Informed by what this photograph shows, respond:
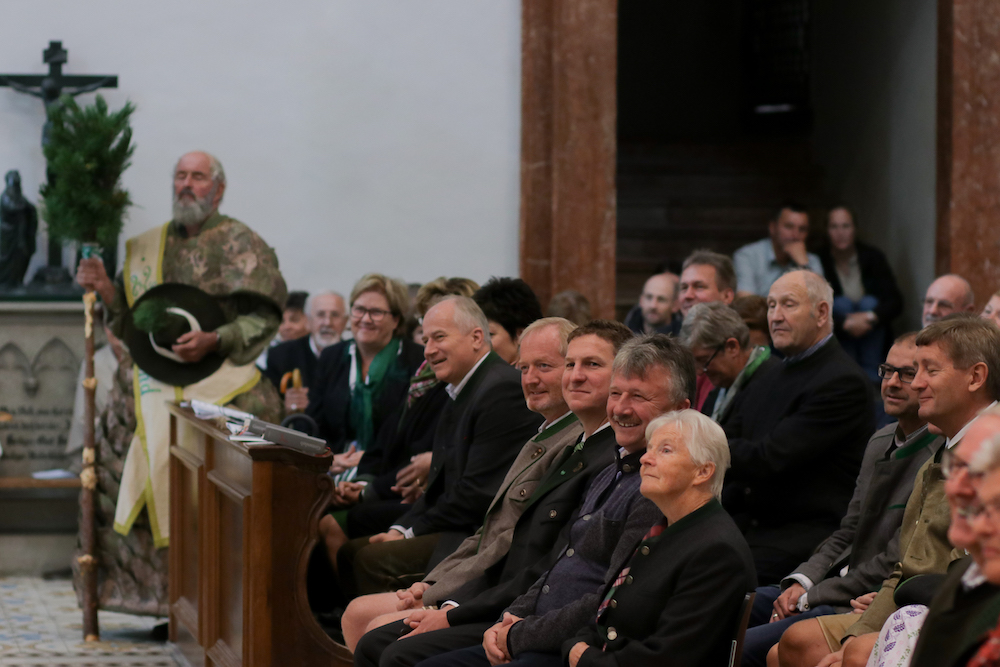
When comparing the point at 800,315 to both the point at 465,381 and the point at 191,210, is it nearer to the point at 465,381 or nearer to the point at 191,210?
the point at 465,381

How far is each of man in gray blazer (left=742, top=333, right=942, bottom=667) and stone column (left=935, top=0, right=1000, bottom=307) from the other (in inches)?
192

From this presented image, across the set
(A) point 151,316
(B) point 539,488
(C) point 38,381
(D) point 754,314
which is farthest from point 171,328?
(B) point 539,488

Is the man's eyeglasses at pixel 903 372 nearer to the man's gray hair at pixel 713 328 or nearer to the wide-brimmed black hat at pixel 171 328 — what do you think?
the man's gray hair at pixel 713 328

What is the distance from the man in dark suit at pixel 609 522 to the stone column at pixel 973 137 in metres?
5.56

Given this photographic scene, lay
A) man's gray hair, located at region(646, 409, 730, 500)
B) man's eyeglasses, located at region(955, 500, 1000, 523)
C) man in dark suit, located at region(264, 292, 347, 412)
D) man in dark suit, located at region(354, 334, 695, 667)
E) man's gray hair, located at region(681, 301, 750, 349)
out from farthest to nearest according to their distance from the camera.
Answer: man in dark suit, located at region(264, 292, 347, 412), man's gray hair, located at region(681, 301, 750, 349), man in dark suit, located at region(354, 334, 695, 667), man's gray hair, located at region(646, 409, 730, 500), man's eyeglasses, located at region(955, 500, 1000, 523)

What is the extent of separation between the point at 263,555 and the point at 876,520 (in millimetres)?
2103

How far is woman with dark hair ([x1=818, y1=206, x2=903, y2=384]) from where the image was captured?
30.4 ft

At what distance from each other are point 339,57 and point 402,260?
4.32 feet

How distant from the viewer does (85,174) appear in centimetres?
634

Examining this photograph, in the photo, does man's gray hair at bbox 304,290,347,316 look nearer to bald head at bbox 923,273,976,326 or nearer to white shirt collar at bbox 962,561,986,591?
bald head at bbox 923,273,976,326

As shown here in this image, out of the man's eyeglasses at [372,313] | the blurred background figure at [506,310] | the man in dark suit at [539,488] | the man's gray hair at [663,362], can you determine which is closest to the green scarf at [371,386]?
the man's eyeglasses at [372,313]

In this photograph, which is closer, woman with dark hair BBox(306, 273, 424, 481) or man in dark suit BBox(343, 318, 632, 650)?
man in dark suit BBox(343, 318, 632, 650)

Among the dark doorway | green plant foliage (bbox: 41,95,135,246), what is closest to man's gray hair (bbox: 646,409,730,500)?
green plant foliage (bbox: 41,95,135,246)

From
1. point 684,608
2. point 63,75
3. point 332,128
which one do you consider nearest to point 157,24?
point 63,75
